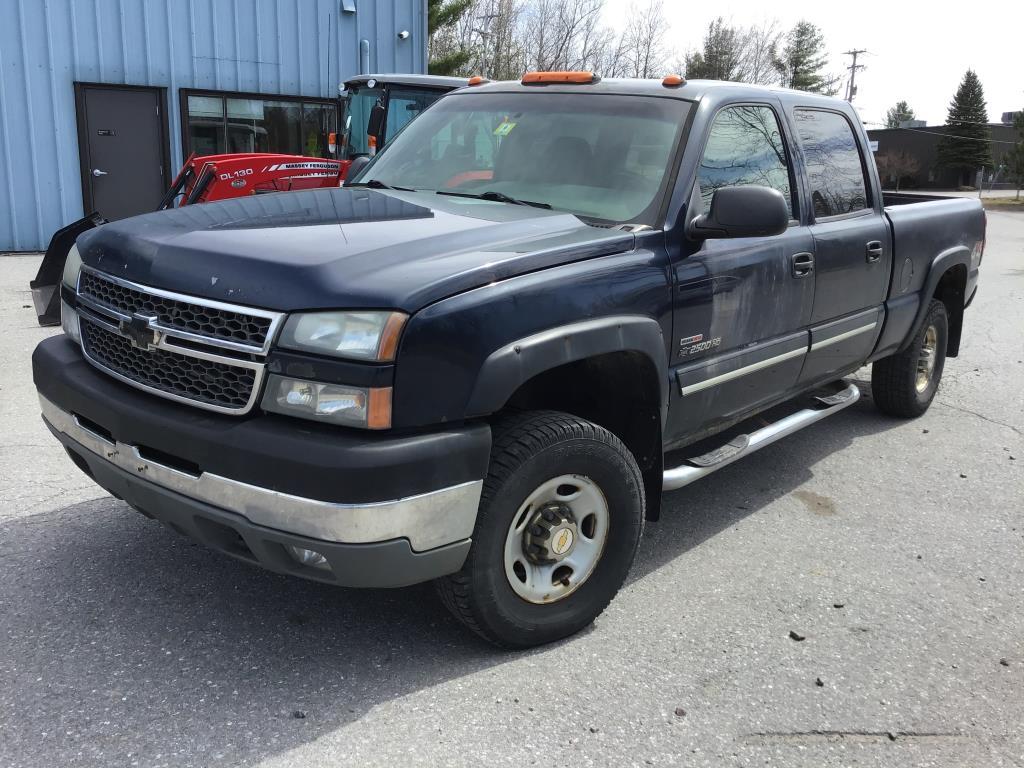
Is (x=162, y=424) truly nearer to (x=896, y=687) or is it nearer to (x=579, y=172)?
→ (x=579, y=172)

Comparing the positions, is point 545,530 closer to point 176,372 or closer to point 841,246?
point 176,372

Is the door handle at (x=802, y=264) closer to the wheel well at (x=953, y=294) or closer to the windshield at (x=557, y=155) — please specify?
the windshield at (x=557, y=155)

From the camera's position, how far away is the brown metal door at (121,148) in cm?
1498

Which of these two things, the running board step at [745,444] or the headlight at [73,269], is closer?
the headlight at [73,269]

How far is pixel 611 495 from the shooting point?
3.15 metres

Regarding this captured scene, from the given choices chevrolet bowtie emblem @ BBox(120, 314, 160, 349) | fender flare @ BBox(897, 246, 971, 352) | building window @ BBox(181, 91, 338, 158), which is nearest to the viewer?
chevrolet bowtie emblem @ BBox(120, 314, 160, 349)

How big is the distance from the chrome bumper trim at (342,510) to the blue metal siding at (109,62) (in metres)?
14.1

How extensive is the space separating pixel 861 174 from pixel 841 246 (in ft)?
2.41

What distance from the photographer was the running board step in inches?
141

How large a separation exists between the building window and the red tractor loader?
2.41 m

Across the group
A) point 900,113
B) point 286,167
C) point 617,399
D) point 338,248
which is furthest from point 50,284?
point 900,113

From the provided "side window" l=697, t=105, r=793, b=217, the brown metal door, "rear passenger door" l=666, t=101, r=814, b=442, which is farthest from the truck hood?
the brown metal door

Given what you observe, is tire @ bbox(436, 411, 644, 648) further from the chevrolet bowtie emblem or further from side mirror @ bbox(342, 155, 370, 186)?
side mirror @ bbox(342, 155, 370, 186)

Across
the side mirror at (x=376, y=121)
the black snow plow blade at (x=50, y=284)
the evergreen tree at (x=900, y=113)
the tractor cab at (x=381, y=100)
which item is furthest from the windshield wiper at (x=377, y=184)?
the evergreen tree at (x=900, y=113)
